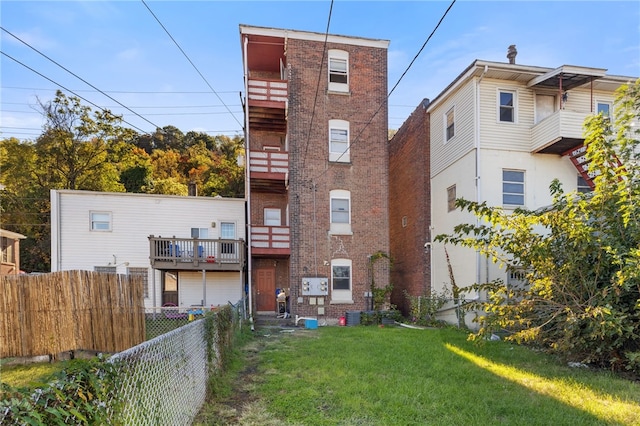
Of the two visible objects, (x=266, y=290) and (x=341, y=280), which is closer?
(x=341, y=280)

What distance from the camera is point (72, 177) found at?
91.2 feet

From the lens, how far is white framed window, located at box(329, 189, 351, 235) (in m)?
15.0

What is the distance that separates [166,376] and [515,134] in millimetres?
13239

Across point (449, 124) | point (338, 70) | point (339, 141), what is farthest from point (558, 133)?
point (338, 70)

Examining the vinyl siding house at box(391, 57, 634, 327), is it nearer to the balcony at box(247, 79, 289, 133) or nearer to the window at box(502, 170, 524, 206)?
the window at box(502, 170, 524, 206)

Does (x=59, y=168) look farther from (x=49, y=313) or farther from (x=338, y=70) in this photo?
(x=338, y=70)

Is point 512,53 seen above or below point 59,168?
above

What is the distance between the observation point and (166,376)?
3477 millimetres

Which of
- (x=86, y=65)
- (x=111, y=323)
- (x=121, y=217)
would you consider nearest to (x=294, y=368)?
(x=111, y=323)

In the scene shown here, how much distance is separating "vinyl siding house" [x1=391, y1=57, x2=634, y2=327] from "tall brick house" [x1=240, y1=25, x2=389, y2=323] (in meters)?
3.59

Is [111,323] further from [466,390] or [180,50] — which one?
[466,390]

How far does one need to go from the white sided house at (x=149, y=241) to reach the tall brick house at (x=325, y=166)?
180cm

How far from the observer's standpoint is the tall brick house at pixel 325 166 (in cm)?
1459

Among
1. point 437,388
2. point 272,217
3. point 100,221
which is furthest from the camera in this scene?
point 272,217
